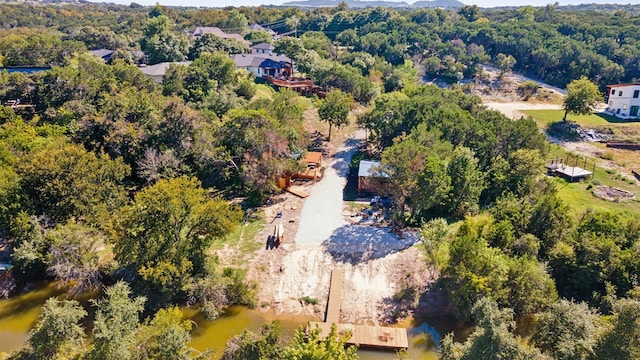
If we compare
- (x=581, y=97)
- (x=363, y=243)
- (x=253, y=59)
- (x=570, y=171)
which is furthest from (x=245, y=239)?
(x=581, y=97)

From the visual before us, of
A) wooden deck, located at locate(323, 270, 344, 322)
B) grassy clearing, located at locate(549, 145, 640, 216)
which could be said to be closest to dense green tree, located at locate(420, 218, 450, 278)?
wooden deck, located at locate(323, 270, 344, 322)

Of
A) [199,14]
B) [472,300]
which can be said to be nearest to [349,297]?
[472,300]

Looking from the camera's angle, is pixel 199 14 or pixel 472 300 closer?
pixel 472 300

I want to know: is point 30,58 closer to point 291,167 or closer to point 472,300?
point 291,167

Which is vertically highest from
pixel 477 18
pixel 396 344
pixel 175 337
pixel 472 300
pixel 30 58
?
pixel 477 18

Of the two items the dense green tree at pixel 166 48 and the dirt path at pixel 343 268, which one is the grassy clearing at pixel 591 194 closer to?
the dirt path at pixel 343 268

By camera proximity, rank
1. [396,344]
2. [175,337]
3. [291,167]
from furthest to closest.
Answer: [291,167], [396,344], [175,337]

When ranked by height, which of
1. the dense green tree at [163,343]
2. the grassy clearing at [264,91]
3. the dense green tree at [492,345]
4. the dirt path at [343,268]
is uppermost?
the grassy clearing at [264,91]

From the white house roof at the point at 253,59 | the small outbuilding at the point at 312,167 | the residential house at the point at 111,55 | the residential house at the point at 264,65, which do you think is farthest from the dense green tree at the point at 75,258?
the residential house at the point at 111,55
